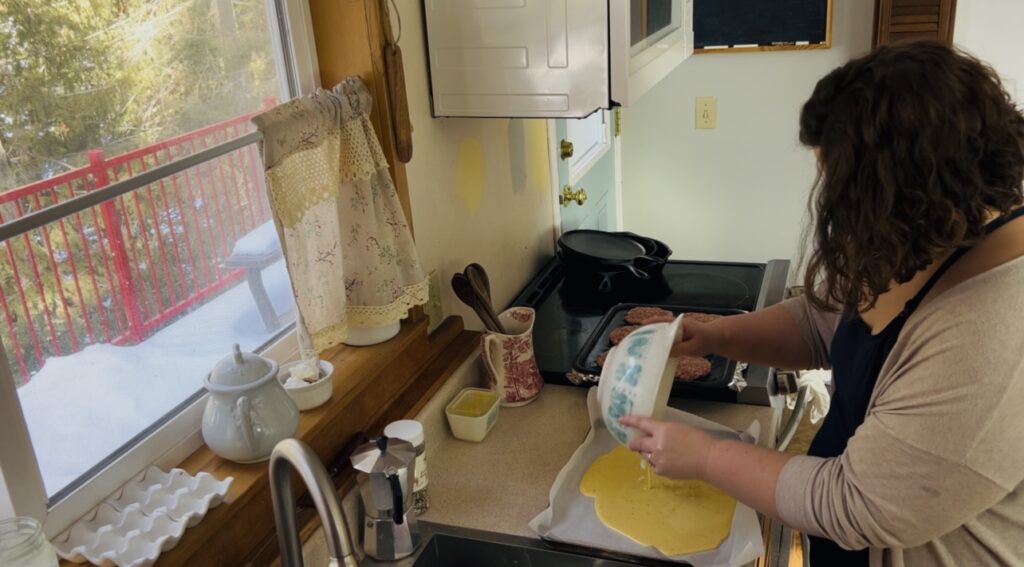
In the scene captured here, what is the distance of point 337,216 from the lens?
1.36 metres

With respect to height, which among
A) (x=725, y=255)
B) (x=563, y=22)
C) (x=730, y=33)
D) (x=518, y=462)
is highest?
(x=563, y=22)

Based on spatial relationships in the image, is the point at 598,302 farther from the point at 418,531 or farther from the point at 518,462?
the point at 418,531

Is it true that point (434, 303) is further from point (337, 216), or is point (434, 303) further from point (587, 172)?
point (587, 172)

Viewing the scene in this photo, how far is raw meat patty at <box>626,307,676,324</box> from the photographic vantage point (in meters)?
1.87

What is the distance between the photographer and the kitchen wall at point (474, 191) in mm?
1574

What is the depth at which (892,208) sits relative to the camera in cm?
93

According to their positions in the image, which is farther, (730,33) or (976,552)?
(730,33)

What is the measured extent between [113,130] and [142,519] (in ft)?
1.53

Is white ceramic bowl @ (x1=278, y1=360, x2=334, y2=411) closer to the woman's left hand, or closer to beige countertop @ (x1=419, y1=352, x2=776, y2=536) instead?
beige countertop @ (x1=419, y1=352, x2=776, y2=536)

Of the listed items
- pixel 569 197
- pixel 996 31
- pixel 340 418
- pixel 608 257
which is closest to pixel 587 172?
pixel 569 197

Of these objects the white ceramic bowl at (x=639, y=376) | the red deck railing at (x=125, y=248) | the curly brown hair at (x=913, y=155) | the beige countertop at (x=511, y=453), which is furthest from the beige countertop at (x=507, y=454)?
the curly brown hair at (x=913, y=155)

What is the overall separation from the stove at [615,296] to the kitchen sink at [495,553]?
0.47 meters

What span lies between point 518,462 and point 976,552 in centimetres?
69

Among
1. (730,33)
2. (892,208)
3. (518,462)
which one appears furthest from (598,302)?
(730,33)
